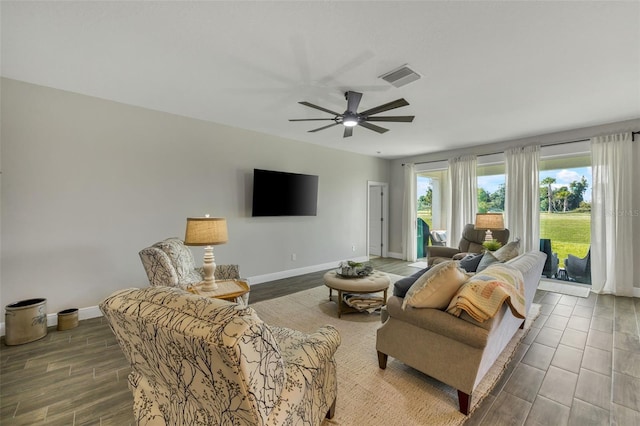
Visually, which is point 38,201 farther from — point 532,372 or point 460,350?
point 532,372

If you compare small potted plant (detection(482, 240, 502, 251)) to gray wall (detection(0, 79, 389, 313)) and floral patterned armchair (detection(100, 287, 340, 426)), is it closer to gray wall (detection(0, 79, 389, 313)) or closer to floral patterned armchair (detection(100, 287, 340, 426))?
gray wall (detection(0, 79, 389, 313))

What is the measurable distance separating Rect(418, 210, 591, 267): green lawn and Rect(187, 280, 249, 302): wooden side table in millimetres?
5451

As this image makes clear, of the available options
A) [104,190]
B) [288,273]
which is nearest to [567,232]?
[288,273]

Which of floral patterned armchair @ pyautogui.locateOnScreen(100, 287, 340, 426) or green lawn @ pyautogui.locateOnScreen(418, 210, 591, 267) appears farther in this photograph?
green lawn @ pyautogui.locateOnScreen(418, 210, 591, 267)

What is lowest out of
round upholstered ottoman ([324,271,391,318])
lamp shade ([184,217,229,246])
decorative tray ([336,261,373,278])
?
round upholstered ottoman ([324,271,391,318])

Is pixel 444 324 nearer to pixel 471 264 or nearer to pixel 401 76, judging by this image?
pixel 471 264

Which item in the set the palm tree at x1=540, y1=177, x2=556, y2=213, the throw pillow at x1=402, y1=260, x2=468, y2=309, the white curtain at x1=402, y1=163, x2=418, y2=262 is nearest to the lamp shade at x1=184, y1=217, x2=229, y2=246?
the throw pillow at x1=402, y1=260, x2=468, y2=309

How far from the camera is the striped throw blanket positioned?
1.63 metres

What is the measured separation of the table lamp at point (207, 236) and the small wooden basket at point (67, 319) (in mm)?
1809

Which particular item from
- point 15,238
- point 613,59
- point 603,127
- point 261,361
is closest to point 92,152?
point 15,238

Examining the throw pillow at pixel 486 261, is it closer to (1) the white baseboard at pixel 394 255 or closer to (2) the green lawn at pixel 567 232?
(2) the green lawn at pixel 567 232

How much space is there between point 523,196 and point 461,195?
3.65ft

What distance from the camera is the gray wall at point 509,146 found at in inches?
159

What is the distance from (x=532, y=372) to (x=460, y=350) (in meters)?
1.06
